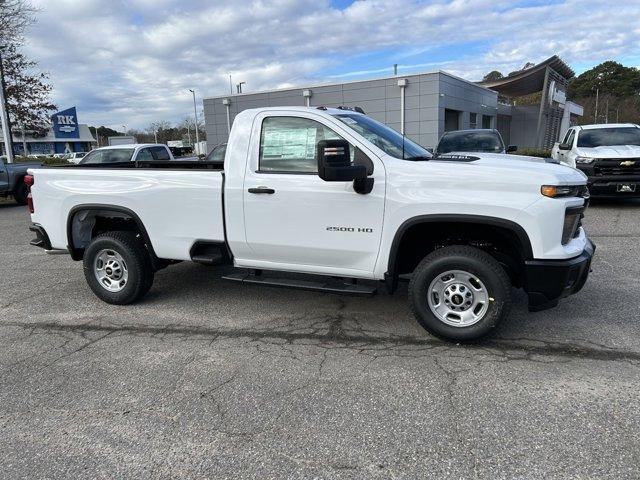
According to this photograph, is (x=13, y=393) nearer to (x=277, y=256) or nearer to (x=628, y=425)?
(x=277, y=256)

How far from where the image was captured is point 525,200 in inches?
152

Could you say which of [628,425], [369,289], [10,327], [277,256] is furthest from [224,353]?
[628,425]

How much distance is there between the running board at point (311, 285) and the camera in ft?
14.6

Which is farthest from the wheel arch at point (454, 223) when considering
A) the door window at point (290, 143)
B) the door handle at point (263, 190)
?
the door handle at point (263, 190)

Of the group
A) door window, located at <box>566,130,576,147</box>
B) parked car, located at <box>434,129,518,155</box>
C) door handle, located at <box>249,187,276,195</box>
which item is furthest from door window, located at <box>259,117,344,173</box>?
door window, located at <box>566,130,576,147</box>

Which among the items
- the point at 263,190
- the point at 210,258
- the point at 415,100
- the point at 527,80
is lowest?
the point at 210,258

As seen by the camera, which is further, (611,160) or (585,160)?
(585,160)

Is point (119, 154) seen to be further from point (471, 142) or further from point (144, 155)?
point (471, 142)

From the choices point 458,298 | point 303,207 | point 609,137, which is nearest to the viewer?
point 458,298

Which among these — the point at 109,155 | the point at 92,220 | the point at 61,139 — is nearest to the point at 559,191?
the point at 92,220

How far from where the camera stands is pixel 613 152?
1077cm

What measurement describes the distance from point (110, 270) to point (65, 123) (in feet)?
183

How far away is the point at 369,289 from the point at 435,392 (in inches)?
46.2

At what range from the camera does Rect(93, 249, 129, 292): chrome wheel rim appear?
5.56 meters
